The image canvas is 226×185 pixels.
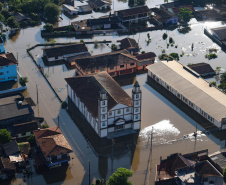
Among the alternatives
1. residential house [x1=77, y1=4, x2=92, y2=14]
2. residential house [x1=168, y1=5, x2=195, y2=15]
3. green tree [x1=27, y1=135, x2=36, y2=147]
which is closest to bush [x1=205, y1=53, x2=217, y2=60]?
residential house [x1=168, y1=5, x2=195, y2=15]

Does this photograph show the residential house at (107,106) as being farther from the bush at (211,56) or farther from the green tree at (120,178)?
the bush at (211,56)

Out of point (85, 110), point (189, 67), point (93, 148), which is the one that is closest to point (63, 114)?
point (85, 110)

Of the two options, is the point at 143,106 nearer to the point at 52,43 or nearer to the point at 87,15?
the point at 52,43

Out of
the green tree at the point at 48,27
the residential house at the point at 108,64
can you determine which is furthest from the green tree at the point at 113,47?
the green tree at the point at 48,27

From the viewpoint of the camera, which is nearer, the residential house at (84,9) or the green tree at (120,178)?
the green tree at (120,178)

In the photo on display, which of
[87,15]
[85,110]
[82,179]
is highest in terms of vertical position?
[87,15]

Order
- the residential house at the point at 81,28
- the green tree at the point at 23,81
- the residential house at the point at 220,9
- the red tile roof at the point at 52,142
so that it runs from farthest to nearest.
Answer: the residential house at the point at 220,9 → the residential house at the point at 81,28 → the green tree at the point at 23,81 → the red tile roof at the point at 52,142
